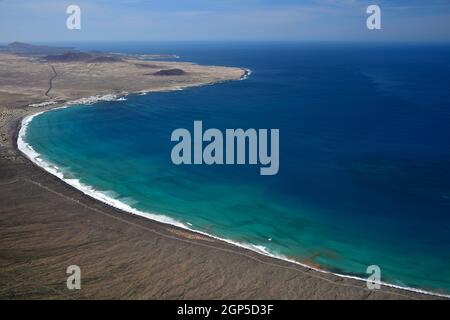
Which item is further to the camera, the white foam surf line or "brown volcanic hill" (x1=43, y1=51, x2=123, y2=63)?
"brown volcanic hill" (x1=43, y1=51, x2=123, y2=63)

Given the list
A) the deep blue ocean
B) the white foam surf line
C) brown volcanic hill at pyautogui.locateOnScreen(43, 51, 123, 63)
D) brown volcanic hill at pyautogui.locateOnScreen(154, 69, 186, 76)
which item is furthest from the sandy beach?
brown volcanic hill at pyautogui.locateOnScreen(43, 51, 123, 63)

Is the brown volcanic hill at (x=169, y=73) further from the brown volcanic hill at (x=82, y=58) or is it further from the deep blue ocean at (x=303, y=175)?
the brown volcanic hill at (x=82, y=58)

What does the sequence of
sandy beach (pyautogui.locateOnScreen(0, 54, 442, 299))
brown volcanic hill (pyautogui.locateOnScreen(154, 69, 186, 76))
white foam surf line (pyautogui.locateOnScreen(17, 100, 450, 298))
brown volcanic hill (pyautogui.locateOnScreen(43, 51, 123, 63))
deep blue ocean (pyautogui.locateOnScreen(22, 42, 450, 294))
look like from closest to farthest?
sandy beach (pyautogui.locateOnScreen(0, 54, 442, 299)), white foam surf line (pyautogui.locateOnScreen(17, 100, 450, 298)), deep blue ocean (pyautogui.locateOnScreen(22, 42, 450, 294)), brown volcanic hill (pyautogui.locateOnScreen(154, 69, 186, 76)), brown volcanic hill (pyautogui.locateOnScreen(43, 51, 123, 63))

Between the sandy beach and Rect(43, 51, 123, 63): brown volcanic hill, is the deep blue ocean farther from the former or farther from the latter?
Rect(43, 51, 123, 63): brown volcanic hill

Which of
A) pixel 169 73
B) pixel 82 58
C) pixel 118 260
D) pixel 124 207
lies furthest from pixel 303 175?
pixel 82 58

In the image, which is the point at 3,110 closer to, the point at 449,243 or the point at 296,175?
the point at 296,175

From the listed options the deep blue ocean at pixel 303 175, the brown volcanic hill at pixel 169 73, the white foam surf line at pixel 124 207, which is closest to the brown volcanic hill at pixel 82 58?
the brown volcanic hill at pixel 169 73

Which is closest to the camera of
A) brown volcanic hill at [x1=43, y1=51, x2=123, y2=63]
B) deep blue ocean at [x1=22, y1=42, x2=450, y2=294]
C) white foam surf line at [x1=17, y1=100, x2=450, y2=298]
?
white foam surf line at [x1=17, y1=100, x2=450, y2=298]
